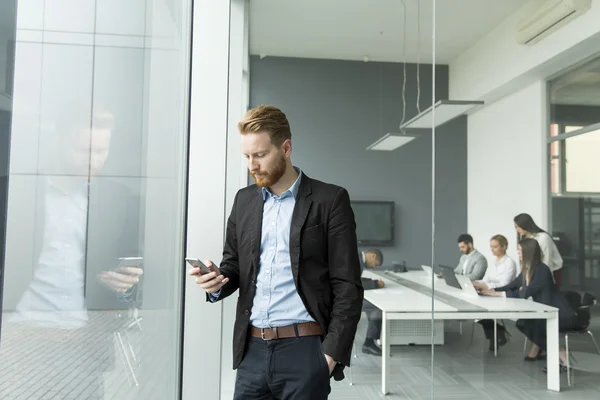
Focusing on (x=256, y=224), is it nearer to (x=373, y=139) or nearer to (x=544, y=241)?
(x=373, y=139)

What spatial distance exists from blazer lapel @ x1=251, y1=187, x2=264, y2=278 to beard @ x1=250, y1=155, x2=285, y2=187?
0.10 meters

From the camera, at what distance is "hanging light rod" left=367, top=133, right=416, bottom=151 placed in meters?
2.92

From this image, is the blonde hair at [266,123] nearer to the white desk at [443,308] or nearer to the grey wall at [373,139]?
the grey wall at [373,139]

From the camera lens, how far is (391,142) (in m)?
2.94

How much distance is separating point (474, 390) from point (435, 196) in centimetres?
126

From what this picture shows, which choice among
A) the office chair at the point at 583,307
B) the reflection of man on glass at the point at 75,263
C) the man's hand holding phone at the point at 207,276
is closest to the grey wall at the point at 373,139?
the office chair at the point at 583,307

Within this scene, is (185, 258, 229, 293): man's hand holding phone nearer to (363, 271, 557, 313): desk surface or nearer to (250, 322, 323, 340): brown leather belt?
(250, 322, 323, 340): brown leather belt

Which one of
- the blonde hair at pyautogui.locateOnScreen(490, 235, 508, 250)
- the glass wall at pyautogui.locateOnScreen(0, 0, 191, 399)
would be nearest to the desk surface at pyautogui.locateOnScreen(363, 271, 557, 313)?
the blonde hair at pyautogui.locateOnScreen(490, 235, 508, 250)

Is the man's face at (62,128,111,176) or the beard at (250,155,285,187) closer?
the man's face at (62,128,111,176)

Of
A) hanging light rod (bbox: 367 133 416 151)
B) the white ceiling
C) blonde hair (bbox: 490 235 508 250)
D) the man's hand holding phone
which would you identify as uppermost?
the white ceiling

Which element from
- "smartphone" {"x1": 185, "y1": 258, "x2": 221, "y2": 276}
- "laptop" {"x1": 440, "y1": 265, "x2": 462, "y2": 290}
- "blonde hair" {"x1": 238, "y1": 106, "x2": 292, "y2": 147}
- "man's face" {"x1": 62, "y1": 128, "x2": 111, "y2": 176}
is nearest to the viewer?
"man's face" {"x1": 62, "y1": 128, "x2": 111, "y2": 176}

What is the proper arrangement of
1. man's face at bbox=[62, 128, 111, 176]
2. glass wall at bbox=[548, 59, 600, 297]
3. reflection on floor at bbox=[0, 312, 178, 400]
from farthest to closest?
glass wall at bbox=[548, 59, 600, 297]
man's face at bbox=[62, 128, 111, 176]
reflection on floor at bbox=[0, 312, 178, 400]

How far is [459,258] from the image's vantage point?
2.89m

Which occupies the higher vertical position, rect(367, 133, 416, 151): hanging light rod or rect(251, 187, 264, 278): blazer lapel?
rect(367, 133, 416, 151): hanging light rod
